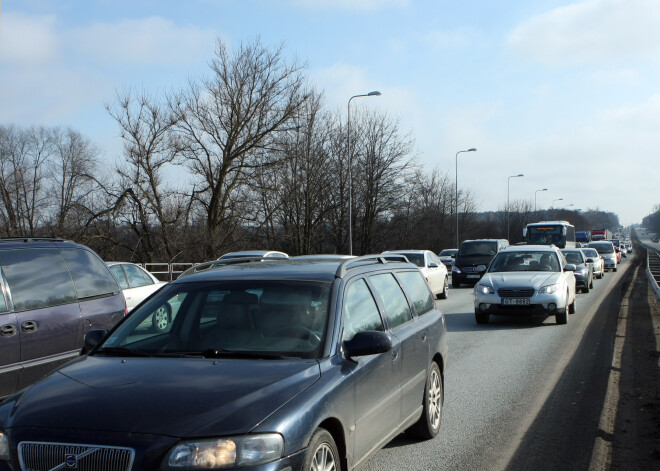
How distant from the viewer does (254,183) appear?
1471 inches

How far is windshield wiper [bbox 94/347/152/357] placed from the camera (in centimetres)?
425

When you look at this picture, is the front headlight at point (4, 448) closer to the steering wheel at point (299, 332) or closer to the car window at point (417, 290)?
the steering wheel at point (299, 332)

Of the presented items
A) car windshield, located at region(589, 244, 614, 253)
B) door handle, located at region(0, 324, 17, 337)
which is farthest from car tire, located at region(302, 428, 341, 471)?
car windshield, located at region(589, 244, 614, 253)

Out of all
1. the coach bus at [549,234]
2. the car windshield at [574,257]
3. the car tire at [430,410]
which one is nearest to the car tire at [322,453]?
the car tire at [430,410]

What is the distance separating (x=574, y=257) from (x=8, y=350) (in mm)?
23329

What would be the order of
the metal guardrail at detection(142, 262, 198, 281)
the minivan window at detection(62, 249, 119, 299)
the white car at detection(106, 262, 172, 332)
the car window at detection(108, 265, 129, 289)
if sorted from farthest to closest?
the metal guardrail at detection(142, 262, 198, 281) < the car window at detection(108, 265, 129, 289) < the white car at detection(106, 262, 172, 332) < the minivan window at detection(62, 249, 119, 299)

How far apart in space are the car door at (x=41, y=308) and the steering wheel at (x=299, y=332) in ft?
9.63

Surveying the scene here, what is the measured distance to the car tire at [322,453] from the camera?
3.48 metres

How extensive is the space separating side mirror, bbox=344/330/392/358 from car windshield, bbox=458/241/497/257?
24.5 meters

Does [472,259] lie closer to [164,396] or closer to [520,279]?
[520,279]

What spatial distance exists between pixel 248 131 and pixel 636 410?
32.2 meters

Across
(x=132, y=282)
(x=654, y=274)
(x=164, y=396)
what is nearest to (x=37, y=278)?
(x=164, y=396)

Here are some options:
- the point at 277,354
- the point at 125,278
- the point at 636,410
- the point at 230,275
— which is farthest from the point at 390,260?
the point at 125,278

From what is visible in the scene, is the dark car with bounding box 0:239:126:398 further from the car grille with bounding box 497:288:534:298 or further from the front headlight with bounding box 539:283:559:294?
the front headlight with bounding box 539:283:559:294
